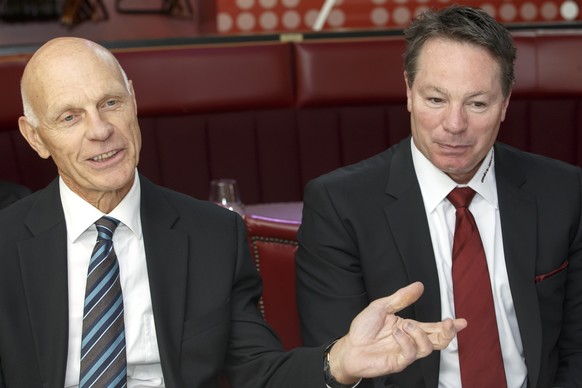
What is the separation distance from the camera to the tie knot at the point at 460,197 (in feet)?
6.23

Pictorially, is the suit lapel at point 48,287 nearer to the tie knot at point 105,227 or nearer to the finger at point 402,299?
the tie knot at point 105,227

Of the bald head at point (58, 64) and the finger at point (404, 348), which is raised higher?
the bald head at point (58, 64)

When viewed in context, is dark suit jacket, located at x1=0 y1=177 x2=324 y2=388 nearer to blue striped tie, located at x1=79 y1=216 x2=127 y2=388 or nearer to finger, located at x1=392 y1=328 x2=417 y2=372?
blue striped tie, located at x1=79 y1=216 x2=127 y2=388

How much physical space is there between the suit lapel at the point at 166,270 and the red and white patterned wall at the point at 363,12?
10.4 feet

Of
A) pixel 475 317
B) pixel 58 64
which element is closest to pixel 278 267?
pixel 475 317

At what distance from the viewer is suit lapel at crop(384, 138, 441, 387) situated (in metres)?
1.84

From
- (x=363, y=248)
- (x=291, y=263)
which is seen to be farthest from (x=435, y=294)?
(x=291, y=263)

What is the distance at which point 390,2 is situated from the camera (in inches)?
196

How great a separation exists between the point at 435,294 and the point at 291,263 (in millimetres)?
352

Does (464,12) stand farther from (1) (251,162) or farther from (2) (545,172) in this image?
(1) (251,162)

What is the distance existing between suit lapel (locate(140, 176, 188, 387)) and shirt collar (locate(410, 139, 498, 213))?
479mm

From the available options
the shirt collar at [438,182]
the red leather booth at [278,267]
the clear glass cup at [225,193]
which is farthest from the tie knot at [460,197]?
the clear glass cup at [225,193]

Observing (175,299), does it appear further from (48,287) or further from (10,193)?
(10,193)

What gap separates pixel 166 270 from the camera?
1.72m
